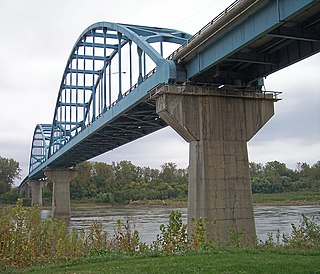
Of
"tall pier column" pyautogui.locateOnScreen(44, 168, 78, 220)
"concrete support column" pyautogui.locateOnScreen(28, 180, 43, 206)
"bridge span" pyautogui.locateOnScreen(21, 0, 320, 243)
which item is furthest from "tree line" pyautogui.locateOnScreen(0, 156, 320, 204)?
"bridge span" pyautogui.locateOnScreen(21, 0, 320, 243)

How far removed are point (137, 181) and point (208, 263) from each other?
100668mm

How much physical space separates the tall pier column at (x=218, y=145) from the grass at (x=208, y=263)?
672 cm

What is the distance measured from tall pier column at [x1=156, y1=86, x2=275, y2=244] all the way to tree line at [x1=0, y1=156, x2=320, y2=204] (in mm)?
70609

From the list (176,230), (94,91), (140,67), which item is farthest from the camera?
(94,91)

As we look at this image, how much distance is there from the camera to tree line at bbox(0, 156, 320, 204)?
89.8 m

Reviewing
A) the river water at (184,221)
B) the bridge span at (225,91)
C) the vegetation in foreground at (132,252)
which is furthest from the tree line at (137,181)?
the vegetation in foreground at (132,252)

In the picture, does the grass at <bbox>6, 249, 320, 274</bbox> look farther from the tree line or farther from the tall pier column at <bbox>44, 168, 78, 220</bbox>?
the tree line

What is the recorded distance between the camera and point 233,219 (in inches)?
687

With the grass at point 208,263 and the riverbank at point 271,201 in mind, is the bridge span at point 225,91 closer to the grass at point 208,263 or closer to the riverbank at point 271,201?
the grass at point 208,263

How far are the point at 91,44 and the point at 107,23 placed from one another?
9908 millimetres

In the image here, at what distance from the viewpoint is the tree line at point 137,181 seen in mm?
89750

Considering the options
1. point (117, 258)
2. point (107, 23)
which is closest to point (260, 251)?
point (117, 258)

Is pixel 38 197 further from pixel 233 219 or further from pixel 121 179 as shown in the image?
pixel 233 219

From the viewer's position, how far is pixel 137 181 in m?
109
